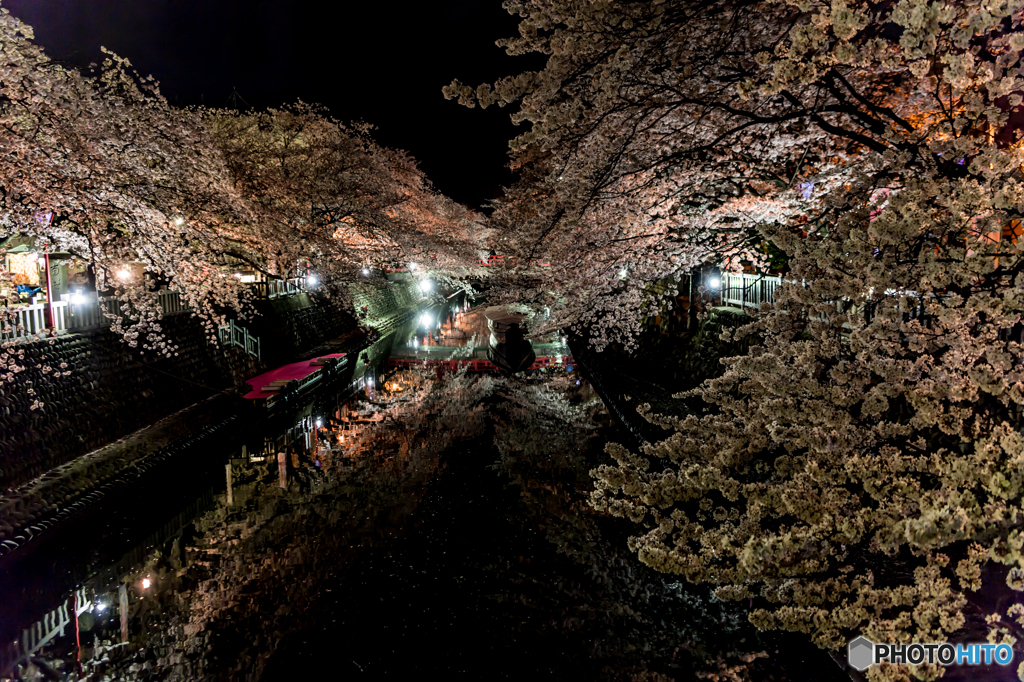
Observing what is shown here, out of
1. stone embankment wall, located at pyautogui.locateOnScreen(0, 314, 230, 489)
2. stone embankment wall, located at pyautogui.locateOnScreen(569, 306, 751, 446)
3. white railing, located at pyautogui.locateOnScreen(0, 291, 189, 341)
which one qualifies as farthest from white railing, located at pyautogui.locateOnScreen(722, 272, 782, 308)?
white railing, located at pyautogui.locateOnScreen(0, 291, 189, 341)

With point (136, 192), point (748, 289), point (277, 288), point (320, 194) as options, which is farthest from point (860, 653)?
point (277, 288)

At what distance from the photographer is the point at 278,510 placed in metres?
10.8

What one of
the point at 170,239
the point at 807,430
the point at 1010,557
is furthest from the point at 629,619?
the point at 170,239

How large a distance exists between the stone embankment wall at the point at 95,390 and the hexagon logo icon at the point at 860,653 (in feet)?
40.9

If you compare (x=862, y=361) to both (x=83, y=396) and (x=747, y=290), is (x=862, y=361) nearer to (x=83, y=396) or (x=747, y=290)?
(x=747, y=290)

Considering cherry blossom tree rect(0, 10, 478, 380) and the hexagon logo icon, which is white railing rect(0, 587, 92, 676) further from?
the hexagon logo icon

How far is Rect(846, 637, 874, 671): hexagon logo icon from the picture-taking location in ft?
16.8

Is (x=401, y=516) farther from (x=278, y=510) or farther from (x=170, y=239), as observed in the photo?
(x=170, y=239)

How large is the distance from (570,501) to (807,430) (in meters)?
7.47

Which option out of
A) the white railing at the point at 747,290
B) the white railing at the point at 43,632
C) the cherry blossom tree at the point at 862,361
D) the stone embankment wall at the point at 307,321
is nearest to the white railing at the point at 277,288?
the stone embankment wall at the point at 307,321

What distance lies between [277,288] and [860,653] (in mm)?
26344

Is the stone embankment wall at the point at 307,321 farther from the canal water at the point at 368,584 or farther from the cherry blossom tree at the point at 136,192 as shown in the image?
the canal water at the point at 368,584

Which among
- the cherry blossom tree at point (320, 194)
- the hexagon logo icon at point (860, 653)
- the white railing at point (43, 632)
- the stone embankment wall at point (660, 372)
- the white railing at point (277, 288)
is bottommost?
the white railing at point (43, 632)

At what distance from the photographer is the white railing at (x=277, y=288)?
24.0 metres
